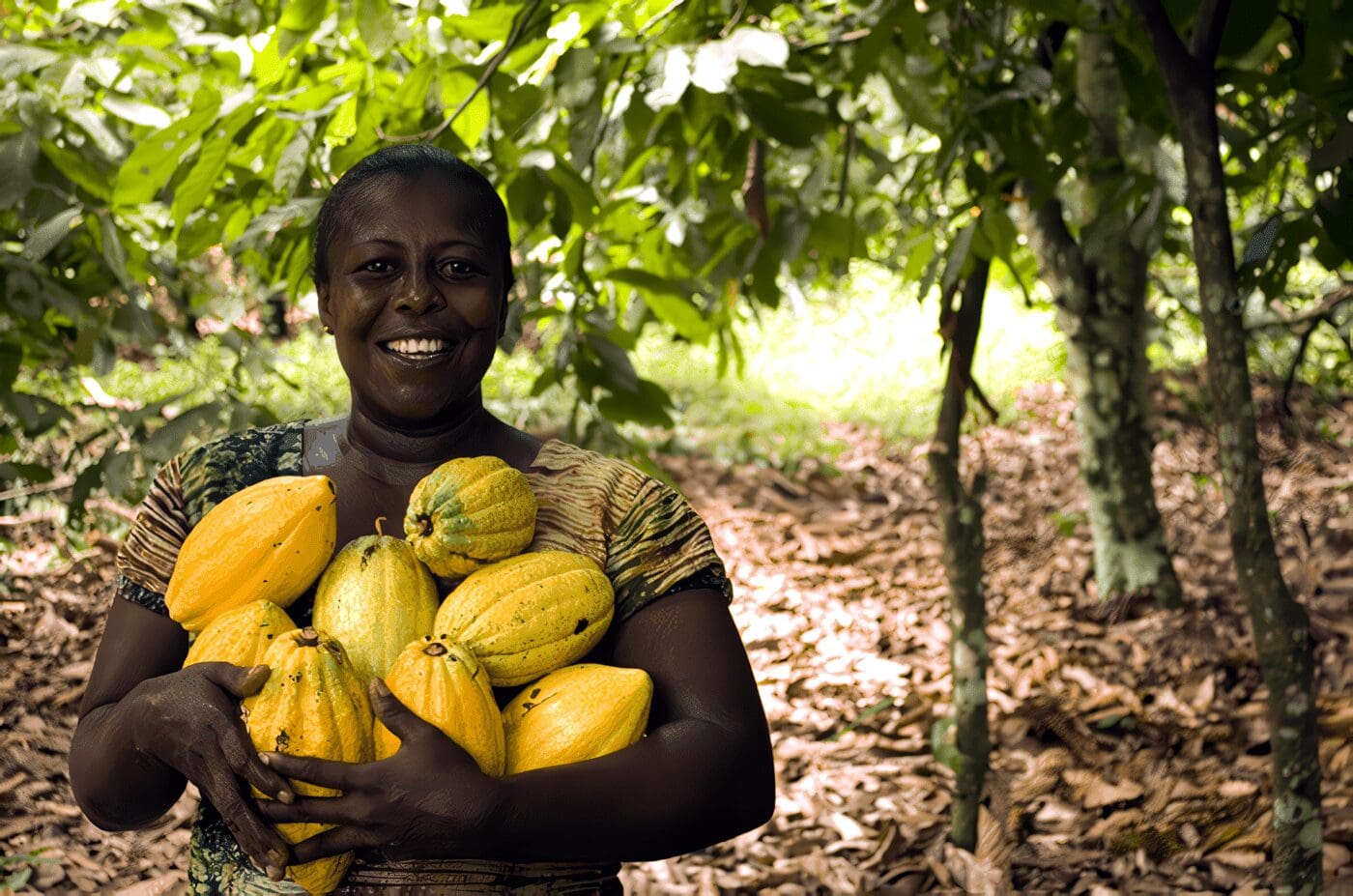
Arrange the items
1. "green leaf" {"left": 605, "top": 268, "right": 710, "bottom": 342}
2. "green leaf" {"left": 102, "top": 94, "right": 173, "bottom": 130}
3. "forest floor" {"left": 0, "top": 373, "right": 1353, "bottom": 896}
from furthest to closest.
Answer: "forest floor" {"left": 0, "top": 373, "right": 1353, "bottom": 896} → "green leaf" {"left": 605, "top": 268, "right": 710, "bottom": 342} → "green leaf" {"left": 102, "top": 94, "right": 173, "bottom": 130}

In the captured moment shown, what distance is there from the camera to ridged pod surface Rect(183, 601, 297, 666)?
45.8 inches

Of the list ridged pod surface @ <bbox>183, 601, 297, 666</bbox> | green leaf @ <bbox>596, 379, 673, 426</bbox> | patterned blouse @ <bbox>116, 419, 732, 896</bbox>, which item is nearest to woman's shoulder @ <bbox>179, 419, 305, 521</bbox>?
patterned blouse @ <bbox>116, 419, 732, 896</bbox>

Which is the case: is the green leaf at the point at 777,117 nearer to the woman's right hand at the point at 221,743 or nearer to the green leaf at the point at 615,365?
the green leaf at the point at 615,365

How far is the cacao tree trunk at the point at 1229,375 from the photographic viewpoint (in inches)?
79.5

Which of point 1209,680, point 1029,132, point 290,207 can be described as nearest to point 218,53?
point 290,207

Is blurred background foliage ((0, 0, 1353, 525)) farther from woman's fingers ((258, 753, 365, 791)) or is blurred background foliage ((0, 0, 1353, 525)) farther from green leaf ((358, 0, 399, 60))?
woman's fingers ((258, 753, 365, 791))

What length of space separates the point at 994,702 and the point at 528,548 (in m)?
2.85

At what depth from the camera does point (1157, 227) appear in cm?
307

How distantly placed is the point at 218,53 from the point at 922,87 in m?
1.40

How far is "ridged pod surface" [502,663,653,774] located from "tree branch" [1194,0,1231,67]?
4.76ft

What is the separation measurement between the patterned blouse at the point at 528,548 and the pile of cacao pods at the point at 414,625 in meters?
0.07

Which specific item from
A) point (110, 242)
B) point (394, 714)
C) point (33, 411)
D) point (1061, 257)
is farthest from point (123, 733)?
point (1061, 257)

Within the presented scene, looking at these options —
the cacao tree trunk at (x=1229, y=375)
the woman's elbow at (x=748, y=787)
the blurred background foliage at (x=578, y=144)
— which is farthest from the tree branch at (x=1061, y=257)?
the woman's elbow at (x=748, y=787)

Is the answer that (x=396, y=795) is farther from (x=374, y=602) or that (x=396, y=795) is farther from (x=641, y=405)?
(x=641, y=405)
